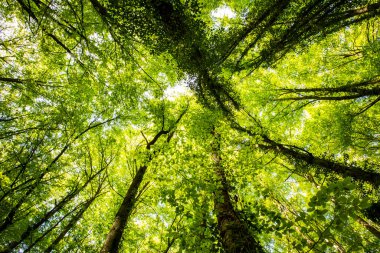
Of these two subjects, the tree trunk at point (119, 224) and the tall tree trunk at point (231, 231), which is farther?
the tree trunk at point (119, 224)

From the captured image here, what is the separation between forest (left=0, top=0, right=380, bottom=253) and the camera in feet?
12.0

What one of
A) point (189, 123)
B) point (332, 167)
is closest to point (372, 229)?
point (332, 167)

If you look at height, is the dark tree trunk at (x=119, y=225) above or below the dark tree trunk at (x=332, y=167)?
below

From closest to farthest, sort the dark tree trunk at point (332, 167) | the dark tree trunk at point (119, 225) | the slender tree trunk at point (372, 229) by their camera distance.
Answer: the dark tree trunk at point (119, 225)
the dark tree trunk at point (332, 167)
the slender tree trunk at point (372, 229)

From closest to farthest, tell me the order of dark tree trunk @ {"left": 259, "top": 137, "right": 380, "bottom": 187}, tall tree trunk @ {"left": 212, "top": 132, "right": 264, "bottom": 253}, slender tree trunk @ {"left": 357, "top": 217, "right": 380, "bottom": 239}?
tall tree trunk @ {"left": 212, "top": 132, "right": 264, "bottom": 253}
dark tree trunk @ {"left": 259, "top": 137, "right": 380, "bottom": 187}
slender tree trunk @ {"left": 357, "top": 217, "right": 380, "bottom": 239}

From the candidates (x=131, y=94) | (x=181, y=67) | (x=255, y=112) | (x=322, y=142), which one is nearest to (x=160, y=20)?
(x=181, y=67)

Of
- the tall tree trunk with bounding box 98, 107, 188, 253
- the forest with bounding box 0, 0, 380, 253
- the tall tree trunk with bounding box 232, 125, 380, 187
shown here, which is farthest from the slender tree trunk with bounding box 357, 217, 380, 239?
the tall tree trunk with bounding box 98, 107, 188, 253

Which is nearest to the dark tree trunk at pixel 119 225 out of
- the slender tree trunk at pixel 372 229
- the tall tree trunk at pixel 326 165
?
the tall tree trunk at pixel 326 165

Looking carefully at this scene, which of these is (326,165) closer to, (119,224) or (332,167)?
(332,167)

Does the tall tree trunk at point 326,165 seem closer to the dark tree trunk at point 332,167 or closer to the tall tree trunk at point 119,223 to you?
the dark tree trunk at point 332,167

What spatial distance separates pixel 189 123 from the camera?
9.33 meters

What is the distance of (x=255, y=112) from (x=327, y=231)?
370 inches

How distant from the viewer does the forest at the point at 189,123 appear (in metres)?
3.67

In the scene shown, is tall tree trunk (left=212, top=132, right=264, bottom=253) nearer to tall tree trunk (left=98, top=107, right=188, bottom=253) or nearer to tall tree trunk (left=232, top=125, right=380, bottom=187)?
tall tree trunk (left=98, top=107, right=188, bottom=253)
